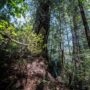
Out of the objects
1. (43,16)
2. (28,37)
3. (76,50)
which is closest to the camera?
(28,37)

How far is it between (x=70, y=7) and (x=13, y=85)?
7.79 m

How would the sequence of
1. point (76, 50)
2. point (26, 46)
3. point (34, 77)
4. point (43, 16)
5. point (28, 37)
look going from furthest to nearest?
point (76, 50), point (43, 16), point (34, 77), point (26, 46), point (28, 37)

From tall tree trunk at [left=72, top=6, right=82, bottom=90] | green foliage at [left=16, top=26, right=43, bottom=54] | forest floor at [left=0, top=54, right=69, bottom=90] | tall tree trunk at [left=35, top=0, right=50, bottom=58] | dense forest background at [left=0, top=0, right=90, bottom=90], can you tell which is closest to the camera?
dense forest background at [left=0, top=0, right=90, bottom=90]

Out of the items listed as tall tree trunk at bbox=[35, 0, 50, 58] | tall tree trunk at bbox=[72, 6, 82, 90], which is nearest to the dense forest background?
tall tree trunk at bbox=[35, 0, 50, 58]

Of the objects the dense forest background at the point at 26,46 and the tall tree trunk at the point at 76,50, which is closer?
the dense forest background at the point at 26,46

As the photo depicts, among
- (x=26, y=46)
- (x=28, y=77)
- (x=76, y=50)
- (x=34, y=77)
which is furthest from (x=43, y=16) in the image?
(x=76, y=50)

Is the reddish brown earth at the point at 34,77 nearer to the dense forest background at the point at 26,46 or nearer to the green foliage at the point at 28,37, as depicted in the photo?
the dense forest background at the point at 26,46

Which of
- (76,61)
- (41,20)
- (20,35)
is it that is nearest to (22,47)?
(20,35)

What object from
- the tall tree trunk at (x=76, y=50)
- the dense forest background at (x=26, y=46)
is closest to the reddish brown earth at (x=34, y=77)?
the dense forest background at (x=26, y=46)

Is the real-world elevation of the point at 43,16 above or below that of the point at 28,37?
above

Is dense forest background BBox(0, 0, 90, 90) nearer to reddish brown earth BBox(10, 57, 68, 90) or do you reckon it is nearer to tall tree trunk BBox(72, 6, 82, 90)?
reddish brown earth BBox(10, 57, 68, 90)

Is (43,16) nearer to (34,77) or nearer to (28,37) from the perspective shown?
(28,37)

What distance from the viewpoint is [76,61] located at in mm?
18875

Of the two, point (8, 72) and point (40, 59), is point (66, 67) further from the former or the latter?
point (8, 72)
